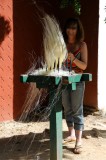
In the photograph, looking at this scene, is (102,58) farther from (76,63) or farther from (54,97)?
(54,97)

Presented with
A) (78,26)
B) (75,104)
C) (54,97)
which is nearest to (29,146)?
(75,104)

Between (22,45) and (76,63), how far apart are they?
2247 mm

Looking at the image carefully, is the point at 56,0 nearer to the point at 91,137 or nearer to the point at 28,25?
the point at 28,25

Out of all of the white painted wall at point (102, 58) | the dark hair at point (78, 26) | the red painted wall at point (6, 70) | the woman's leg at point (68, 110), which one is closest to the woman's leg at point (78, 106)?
the woman's leg at point (68, 110)

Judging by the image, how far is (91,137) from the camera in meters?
5.53

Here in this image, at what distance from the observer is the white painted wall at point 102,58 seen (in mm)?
6531

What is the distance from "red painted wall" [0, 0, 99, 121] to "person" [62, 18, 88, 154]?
71.4 inches

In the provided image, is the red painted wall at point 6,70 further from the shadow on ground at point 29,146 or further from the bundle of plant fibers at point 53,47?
the bundle of plant fibers at point 53,47

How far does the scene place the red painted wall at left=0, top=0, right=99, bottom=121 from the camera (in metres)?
6.32

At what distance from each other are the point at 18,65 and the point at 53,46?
97.3 inches

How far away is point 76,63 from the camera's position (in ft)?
14.6

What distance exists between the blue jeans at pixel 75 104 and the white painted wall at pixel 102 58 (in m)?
1.94

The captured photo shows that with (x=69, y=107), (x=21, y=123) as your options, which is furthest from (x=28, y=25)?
(x=69, y=107)

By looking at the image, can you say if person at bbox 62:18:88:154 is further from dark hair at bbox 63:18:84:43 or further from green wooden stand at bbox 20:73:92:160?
green wooden stand at bbox 20:73:92:160
